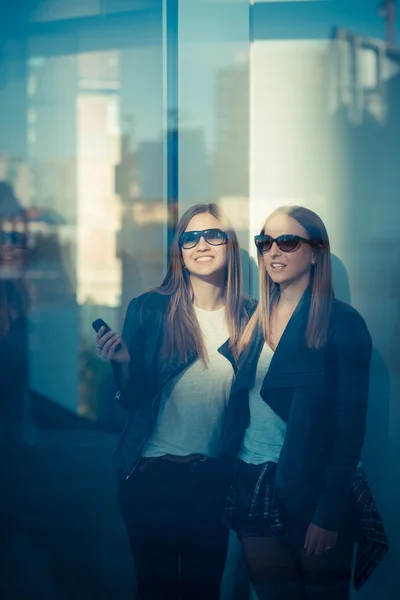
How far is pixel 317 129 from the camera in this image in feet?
6.82

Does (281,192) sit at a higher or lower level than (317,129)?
lower

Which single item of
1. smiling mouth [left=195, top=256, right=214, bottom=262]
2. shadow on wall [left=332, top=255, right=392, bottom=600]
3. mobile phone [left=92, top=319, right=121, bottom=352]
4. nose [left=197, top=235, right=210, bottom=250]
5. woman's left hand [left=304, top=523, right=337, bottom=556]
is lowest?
woman's left hand [left=304, top=523, right=337, bottom=556]

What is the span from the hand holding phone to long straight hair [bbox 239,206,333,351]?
413 mm

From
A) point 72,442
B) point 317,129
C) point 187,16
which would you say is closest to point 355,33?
point 317,129

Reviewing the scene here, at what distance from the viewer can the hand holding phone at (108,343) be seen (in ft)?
7.02

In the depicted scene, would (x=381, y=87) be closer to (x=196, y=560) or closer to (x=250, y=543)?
(x=250, y=543)

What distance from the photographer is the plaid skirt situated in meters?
2.13

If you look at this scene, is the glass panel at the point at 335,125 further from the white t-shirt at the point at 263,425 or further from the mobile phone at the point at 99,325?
the mobile phone at the point at 99,325

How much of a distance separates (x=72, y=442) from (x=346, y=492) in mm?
988

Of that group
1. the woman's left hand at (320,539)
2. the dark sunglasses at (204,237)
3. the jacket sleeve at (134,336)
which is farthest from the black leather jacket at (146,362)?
the woman's left hand at (320,539)

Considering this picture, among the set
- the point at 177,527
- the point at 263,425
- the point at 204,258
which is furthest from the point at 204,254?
the point at 177,527

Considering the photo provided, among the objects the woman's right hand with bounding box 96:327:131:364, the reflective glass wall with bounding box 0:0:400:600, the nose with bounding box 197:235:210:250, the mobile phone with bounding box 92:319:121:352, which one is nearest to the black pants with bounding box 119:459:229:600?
the reflective glass wall with bounding box 0:0:400:600

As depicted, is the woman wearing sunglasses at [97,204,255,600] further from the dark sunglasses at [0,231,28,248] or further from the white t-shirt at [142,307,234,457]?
the dark sunglasses at [0,231,28,248]

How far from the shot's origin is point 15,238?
2150 mm
